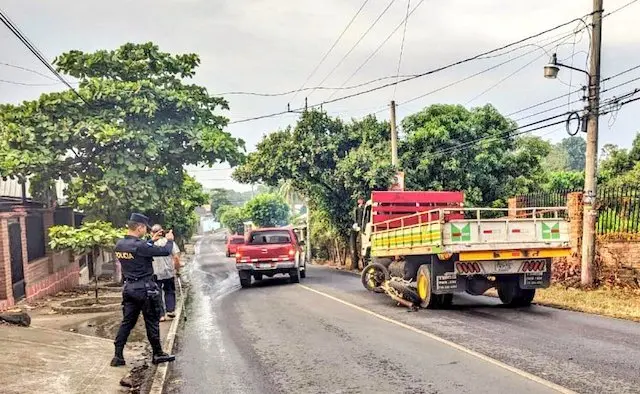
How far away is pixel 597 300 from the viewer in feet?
42.6

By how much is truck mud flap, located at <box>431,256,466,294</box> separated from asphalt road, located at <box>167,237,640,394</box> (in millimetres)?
480

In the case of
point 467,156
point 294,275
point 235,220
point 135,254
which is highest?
point 467,156

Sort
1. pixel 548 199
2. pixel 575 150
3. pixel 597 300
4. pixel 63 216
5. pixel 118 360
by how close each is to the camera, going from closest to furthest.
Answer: pixel 118 360, pixel 597 300, pixel 548 199, pixel 63 216, pixel 575 150

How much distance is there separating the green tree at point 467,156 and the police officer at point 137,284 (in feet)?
Answer: 67.1

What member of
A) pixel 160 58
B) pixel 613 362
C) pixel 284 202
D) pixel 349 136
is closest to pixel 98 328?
pixel 613 362

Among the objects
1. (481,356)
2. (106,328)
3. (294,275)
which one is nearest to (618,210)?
(481,356)

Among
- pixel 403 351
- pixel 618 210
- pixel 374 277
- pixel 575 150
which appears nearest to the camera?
pixel 403 351

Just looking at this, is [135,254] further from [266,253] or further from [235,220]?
[235,220]

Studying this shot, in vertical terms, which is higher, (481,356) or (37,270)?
(37,270)

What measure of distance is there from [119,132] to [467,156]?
17.0 meters

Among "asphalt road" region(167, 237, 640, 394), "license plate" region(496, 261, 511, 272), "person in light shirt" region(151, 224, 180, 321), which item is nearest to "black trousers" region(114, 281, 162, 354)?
"asphalt road" region(167, 237, 640, 394)

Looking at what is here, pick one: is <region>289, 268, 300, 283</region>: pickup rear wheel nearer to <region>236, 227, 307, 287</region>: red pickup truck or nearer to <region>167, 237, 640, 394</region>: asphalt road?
<region>236, 227, 307, 287</region>: red pickup truck

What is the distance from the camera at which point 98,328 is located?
10.7 m

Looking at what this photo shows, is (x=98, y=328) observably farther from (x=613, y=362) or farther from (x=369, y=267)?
(x=613, y=362)
